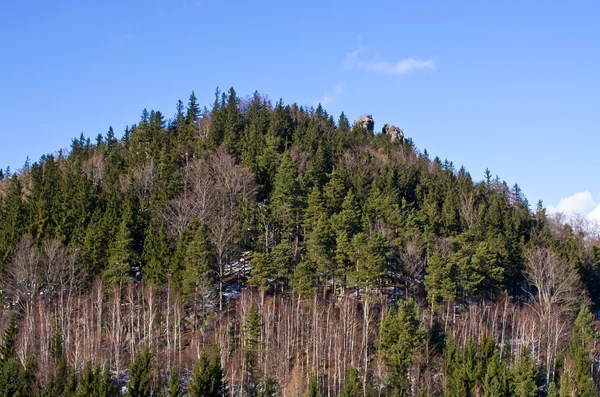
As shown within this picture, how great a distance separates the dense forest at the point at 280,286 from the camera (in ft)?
138

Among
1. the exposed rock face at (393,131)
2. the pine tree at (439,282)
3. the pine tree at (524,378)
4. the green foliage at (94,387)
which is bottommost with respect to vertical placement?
the pine tree at (524,378)

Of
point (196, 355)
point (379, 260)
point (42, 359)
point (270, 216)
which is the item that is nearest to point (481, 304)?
A: point (379, 260)

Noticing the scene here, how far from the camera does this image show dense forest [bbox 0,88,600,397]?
138 feet

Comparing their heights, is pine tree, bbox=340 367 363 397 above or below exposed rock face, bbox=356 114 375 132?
below

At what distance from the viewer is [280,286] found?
2205 inches

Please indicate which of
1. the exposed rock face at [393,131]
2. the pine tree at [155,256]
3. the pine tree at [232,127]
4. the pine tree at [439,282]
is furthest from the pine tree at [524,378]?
the exposed rock face at [393,131]

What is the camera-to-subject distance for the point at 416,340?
44.7 m

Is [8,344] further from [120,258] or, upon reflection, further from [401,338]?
[401,338]

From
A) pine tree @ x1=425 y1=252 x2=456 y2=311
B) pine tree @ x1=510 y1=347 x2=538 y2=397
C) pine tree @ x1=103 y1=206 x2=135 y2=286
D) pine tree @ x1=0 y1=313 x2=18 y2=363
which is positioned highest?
pine tree @ x1=103 y1=206 x2=135 y2=286

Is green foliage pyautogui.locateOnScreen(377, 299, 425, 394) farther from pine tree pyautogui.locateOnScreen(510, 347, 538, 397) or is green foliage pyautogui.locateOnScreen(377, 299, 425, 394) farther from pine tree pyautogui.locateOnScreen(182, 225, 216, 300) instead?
pine tree pyautogui.locateOnScreen(182, 225, 216, 300)

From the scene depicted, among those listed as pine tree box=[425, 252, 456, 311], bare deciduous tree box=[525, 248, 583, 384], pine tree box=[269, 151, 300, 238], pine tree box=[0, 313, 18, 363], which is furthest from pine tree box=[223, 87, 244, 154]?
pine tree box=[0, 313, 18, 363]

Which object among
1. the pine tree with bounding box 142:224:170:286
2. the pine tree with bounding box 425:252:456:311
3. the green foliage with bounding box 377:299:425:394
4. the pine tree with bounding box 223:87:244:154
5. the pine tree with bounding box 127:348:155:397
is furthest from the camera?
the pine tree with bounding box 223:87:244:154

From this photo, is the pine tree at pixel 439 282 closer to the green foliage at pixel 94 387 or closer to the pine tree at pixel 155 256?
the pine tree at pixel 155 256

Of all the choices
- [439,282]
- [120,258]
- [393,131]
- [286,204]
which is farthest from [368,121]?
[120,258]
